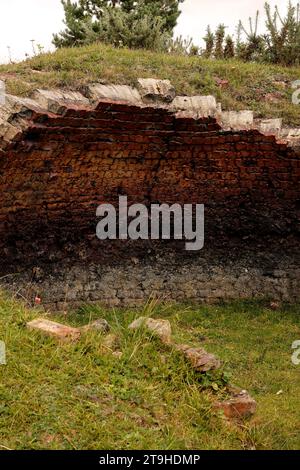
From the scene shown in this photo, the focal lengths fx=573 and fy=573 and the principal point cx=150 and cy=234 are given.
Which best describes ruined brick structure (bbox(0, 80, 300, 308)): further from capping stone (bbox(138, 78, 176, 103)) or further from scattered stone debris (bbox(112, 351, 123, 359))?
scattered stone debris (bbox(112, 351, 123, 359))

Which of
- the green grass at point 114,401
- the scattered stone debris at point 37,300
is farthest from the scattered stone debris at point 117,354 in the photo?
the scattered stone debris at point 37,300

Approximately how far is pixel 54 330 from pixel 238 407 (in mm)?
1381

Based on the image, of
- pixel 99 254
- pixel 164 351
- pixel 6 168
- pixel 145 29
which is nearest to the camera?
pixel 164 351

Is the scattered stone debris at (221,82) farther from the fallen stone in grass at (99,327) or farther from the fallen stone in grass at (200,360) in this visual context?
the fallen stone in grass at (200,360)

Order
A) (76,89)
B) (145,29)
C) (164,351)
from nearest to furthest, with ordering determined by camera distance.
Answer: (164,351)
(76,89)
(145,29)

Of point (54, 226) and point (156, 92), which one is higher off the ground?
point (156, 92)

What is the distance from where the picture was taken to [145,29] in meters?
10.9

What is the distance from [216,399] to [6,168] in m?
3.44

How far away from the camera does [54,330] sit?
13.4 feet

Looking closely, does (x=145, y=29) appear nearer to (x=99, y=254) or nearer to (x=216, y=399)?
(x=99, y=254)

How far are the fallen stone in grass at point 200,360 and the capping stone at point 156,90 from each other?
3493mm

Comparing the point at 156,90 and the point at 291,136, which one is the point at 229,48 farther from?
the point at 156,90
